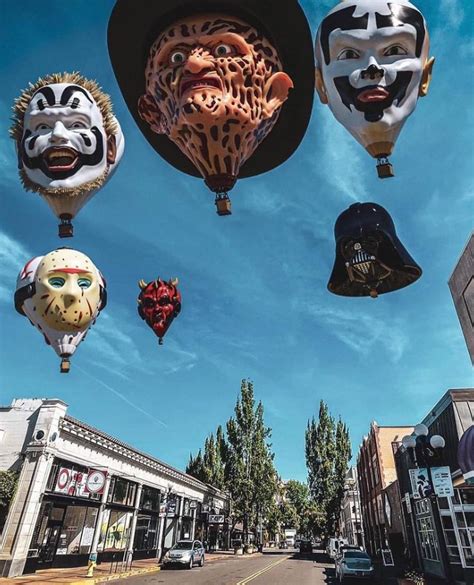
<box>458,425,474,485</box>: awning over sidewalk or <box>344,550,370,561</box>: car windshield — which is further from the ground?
<box>458,425,474,485</box>: awning over sidewalk

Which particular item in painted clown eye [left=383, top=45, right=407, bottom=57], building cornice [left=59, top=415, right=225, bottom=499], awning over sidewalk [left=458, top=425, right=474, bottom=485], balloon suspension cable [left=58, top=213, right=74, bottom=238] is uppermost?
building cornice [left=59, top=415, right=225, bottom=499]

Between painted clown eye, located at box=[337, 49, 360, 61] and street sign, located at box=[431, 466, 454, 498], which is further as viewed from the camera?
street sign, located at box=[431, 466, 454, 498]

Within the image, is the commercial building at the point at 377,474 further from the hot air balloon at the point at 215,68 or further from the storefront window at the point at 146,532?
the hot air balloon at the point at 215,68

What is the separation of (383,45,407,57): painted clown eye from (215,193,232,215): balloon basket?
1648 millimetres

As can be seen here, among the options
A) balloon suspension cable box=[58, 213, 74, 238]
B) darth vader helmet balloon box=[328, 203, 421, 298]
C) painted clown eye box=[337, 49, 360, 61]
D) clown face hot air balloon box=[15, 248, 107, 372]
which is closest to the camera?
painted clown eye box=[337, 49, 360, 61]

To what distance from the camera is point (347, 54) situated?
10.7 ft

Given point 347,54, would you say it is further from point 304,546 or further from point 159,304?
point 304,546

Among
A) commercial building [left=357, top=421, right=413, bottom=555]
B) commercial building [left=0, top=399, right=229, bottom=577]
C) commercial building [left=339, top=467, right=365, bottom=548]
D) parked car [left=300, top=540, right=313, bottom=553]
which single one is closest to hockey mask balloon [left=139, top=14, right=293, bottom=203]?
commercial building [left=0, top=399, right=229, bottom=577]

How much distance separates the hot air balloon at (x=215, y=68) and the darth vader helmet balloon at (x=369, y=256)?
1265 mm

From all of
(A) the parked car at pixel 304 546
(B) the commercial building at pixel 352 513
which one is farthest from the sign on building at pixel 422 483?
(B) the commercial building at pixel 352 513

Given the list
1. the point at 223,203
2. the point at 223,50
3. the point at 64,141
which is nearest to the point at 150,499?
the point at 64,141

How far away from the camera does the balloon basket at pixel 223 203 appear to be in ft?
11.6

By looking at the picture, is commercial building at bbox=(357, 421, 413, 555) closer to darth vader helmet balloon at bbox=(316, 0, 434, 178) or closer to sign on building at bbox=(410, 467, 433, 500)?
sign on building at bbox=(410, 467, 433, 500)

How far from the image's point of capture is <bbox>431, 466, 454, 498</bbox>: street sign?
31.9 feet
